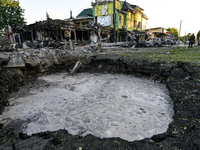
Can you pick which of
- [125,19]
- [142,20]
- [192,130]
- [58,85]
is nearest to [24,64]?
[58,85]

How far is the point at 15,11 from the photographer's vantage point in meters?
23.1

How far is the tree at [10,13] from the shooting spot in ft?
70.1

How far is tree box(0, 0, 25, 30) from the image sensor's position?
2135 cm

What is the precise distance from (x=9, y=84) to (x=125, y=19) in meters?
23.7

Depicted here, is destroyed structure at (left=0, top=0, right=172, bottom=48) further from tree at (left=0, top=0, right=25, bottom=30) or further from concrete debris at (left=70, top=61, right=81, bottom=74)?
concrete debris at (left=70, top=61, right=81, bottom=74)

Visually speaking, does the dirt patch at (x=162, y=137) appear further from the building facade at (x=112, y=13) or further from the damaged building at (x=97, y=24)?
the building facade at (x=112, y=13)

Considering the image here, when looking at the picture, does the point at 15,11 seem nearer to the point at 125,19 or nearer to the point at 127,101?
the point at 125,19

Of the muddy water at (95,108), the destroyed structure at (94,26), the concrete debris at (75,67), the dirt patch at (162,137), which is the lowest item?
the muddy water at (95,108)

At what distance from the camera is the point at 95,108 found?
4.05 meters

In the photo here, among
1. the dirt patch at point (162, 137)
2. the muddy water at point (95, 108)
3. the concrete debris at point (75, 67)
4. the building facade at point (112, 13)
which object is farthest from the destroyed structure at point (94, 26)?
the dirt patch at point (162, 137)

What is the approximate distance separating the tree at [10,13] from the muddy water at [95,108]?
22.8 metres

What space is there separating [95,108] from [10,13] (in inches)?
1078

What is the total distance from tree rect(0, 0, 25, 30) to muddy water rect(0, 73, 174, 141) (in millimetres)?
22842

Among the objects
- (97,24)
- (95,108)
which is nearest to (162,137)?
(95,108)
